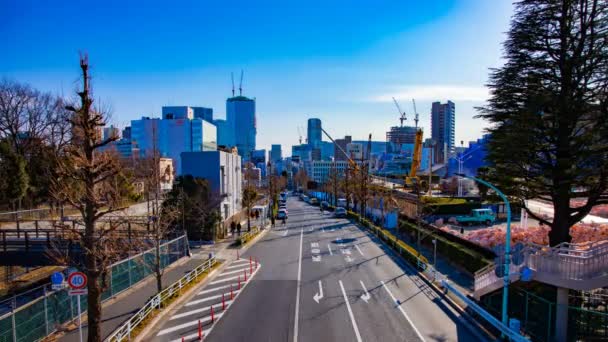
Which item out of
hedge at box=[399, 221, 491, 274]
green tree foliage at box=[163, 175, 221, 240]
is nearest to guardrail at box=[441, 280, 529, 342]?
hedge at box=[399, 221, 491, 274]

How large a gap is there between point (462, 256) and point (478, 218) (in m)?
19.7

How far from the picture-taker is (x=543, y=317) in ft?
47.0

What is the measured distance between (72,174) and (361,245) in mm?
25704

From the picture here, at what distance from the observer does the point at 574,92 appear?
677 inches

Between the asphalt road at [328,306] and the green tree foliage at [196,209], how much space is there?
6515 mm

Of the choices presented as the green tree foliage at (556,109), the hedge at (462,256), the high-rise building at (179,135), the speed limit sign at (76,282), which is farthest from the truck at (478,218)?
the high-rise building at (179,135)

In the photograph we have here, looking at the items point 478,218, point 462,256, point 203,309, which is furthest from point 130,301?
point 478,218

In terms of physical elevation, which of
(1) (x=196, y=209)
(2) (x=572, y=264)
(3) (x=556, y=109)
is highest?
(3) (x=556, y=109)

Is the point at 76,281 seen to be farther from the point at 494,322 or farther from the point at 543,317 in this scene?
the point at 543,317

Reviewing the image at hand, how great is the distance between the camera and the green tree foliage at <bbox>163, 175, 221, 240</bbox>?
107ft

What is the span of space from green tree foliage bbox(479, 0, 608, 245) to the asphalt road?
→ 7608 millimetres

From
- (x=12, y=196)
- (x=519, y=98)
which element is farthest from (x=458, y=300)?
(x=12, y=196)

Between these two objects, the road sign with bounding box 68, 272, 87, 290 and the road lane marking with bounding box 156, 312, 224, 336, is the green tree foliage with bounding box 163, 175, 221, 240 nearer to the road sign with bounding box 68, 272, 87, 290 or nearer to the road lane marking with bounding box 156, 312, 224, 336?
the road lane marking with bounding box 156, 312, 224, 336

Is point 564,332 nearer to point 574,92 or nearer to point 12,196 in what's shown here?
point 574,92
